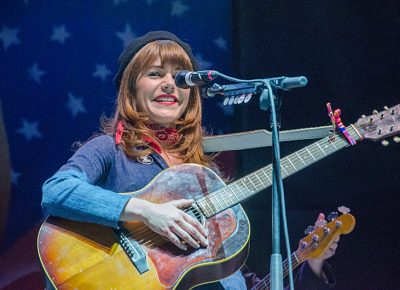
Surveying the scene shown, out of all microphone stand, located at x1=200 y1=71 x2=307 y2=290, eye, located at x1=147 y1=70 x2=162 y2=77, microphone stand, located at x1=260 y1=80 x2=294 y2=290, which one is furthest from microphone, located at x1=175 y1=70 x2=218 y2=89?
eye, located at x1=147 y1=70 x2=162 y2=77

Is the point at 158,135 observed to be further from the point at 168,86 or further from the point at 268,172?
the point at 268,172

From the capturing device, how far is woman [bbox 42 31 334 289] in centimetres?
199

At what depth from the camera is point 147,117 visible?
7.84 feet

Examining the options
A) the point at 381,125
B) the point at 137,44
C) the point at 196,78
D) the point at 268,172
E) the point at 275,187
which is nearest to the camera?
the point at 275,187

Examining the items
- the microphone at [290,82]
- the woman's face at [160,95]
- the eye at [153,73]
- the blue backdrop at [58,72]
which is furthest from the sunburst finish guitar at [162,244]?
the blue backdrop at [58,72]

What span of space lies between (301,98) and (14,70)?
1.54 m

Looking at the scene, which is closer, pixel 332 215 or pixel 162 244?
pixel 162 244

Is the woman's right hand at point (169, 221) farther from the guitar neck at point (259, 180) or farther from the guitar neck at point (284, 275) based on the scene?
the guitar neck at point (284, 275)

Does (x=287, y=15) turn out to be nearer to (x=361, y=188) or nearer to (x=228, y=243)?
(x=361, y=188)

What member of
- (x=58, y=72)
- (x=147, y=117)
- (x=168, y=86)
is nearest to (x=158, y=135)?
(x=147, y=117)

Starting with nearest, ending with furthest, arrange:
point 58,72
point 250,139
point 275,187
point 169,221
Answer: point 275,187 → point 169,221 → point 250,139 → point 58,72

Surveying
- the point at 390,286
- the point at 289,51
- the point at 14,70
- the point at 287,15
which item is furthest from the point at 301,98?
the point at 14,70

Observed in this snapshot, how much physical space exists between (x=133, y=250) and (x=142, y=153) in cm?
44

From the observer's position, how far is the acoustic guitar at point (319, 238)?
2693 mm
